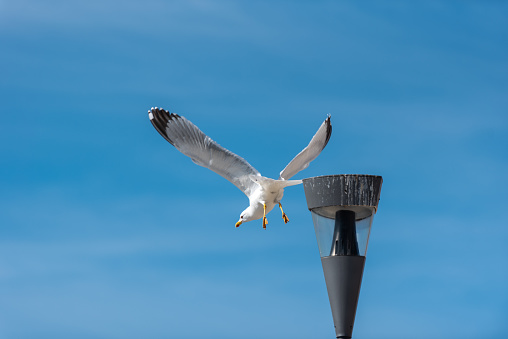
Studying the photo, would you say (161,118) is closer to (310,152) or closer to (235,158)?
(235,158)

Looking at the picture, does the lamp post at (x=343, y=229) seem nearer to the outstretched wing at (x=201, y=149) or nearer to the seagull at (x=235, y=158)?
the seagull at (x=235, y=158)

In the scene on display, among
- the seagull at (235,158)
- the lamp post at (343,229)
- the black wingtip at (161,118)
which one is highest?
the black wingtip at (161,118)

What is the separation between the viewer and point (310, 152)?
47.8 feet

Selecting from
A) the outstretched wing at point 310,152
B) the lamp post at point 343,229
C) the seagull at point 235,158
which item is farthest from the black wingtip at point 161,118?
the lamp post at point 343,229

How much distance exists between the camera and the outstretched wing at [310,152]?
13.9 meters

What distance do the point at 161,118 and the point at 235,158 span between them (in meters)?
2.01

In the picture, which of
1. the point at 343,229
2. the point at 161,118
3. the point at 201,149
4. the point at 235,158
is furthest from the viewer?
the point at 161,118

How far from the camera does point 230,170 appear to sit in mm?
14242

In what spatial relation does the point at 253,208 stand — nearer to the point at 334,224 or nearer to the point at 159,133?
the point at 159,133

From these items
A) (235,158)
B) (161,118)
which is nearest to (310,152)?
(235,158)

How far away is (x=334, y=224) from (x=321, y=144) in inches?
317

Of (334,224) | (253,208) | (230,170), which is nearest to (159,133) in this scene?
(230,170)

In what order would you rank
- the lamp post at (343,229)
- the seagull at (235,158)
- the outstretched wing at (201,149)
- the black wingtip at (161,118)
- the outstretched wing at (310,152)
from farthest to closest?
the black wingtip at (161,118) < the outstretched wing at (201,149) < the outstretched wing at (310,152) < the seagull at (235,158) < the lamp post at (343,229)

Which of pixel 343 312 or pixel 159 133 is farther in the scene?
pixel 159 133
